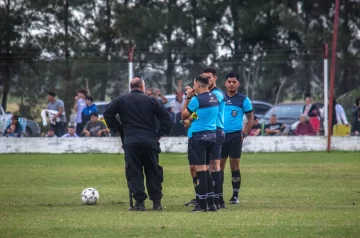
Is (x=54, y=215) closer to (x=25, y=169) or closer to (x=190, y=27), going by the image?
(x=25, y=169)

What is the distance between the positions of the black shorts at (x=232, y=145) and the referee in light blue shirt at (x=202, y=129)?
1.82 metres

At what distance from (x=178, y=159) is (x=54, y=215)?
1415cm

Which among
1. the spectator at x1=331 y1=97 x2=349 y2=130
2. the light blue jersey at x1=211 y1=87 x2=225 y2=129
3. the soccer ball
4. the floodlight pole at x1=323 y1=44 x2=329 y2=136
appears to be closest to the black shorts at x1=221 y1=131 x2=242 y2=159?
the light blue jersey at x1=211 y1=87 x2=225 y2=129

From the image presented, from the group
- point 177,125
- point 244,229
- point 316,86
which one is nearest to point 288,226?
point 244,229

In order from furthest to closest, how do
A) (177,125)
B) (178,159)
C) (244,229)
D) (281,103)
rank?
(281,103) < (177,125) < (178,159) < (244,229)

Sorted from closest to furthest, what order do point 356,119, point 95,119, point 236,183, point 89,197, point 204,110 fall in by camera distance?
1. point 204,110
2. point 89,197
3. point 236,183
4. point 95,119
5. point 356,119

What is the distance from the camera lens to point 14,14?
42094 millimetres

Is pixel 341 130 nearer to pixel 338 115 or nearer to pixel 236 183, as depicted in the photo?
pixel 338 115

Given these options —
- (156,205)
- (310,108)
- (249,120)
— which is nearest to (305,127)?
(310,108)

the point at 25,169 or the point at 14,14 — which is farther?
the point at 14,14

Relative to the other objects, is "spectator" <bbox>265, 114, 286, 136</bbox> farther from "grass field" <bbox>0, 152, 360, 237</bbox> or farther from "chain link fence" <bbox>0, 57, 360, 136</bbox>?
"grass field" <bbox>0, 152, 360, 237</bbox>

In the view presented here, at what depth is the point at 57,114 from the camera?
29562 millimetres

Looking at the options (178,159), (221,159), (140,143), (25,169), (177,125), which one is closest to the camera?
(140,143)

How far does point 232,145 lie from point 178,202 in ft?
4.41
